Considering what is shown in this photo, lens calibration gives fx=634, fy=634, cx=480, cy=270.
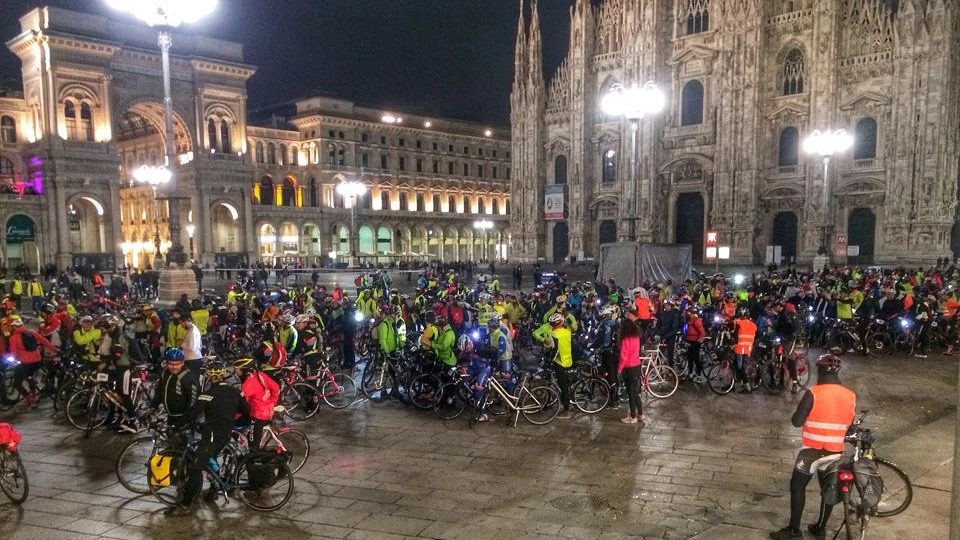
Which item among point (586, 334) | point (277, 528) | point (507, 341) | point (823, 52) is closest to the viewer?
point (277, 528)

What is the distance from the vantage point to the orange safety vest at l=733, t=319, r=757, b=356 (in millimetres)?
11547

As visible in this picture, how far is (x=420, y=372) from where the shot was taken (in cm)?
1127

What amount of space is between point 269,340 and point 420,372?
2628 millimetres

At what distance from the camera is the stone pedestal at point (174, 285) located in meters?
21.9

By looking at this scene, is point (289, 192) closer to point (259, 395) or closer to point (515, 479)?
point (259, 395)

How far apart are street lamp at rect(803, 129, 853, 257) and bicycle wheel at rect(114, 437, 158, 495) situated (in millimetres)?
35350

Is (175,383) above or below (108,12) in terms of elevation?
below

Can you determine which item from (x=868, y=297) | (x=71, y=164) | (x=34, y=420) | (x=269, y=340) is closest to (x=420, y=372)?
(x=269, y=340)

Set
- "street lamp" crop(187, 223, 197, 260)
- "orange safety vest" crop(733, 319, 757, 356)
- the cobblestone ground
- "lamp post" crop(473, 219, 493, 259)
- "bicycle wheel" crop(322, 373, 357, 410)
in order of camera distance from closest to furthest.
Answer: the cobblestone ground, "bicycle wheel" crop(322, 373, 357, 410), "orange safety vest" crop(733, 319, 757, 356), "street lamp" crop(187, 223, 197, 260), "lamp post" crop(473, 219, 493, 259)

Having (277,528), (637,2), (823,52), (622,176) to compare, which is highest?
(637,2)

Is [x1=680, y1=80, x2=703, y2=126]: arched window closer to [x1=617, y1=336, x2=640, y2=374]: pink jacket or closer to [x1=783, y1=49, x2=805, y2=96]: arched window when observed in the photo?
[x1=783, y1=49, x2=805, y2=96]: arched window

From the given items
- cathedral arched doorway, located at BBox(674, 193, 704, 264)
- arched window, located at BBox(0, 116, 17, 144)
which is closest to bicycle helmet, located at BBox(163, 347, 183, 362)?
cathedral arched doorway, located at BBox(674, 193, 704, 264)

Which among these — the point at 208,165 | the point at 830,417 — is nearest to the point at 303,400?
the point at 830,417

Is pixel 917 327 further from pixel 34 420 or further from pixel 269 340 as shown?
pixel 34 420
